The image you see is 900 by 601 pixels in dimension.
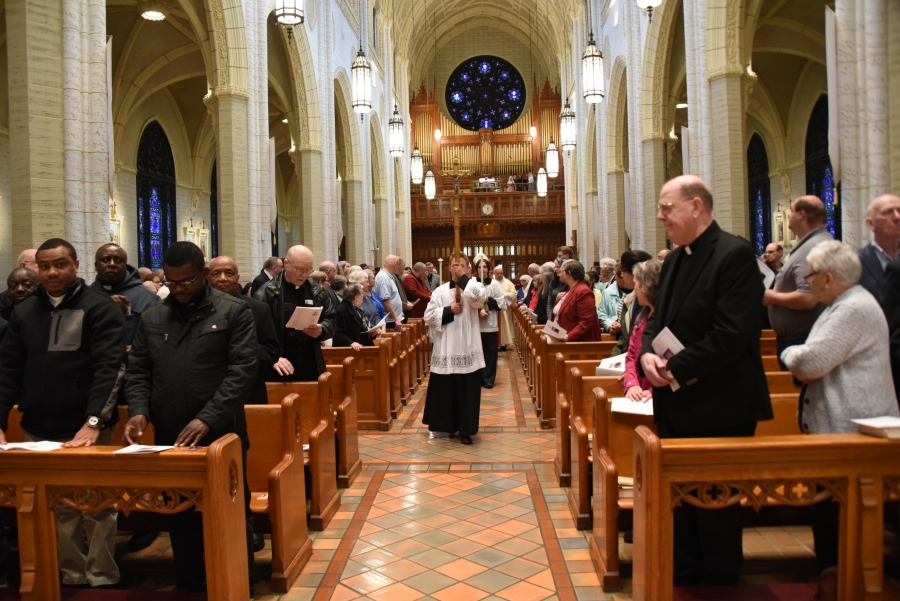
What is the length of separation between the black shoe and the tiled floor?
0.15ft

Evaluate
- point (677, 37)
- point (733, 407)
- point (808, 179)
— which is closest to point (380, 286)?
point (733, 407)

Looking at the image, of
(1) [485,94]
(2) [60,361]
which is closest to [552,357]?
(2) [60,361]

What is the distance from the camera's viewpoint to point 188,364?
307cm

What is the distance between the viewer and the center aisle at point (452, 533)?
341 centimetres

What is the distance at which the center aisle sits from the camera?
341cm

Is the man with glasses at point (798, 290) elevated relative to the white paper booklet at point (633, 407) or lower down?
elevated

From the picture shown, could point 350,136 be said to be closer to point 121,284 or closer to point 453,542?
point 121,284

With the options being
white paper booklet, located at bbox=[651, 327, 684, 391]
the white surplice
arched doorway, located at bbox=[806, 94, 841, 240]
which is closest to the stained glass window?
arched doorway, located at bbox=[806, 94, 841, 240]

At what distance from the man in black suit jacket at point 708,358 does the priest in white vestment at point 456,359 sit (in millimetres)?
3477

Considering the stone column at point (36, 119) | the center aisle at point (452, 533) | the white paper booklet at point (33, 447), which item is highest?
the stone column at point (36, 119)

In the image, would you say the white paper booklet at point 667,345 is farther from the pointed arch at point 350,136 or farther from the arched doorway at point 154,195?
the arched doorway at point 154,195

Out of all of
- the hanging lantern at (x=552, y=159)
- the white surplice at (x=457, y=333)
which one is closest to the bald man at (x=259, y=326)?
the white surplice at (x=457, y=333)

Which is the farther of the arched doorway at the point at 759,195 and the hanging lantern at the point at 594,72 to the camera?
the arched doorway at the point at 759,195

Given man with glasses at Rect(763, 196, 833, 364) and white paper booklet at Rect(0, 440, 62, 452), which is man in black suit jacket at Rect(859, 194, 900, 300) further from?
white paper booklet at Rect(0, 440, 62, 452)
